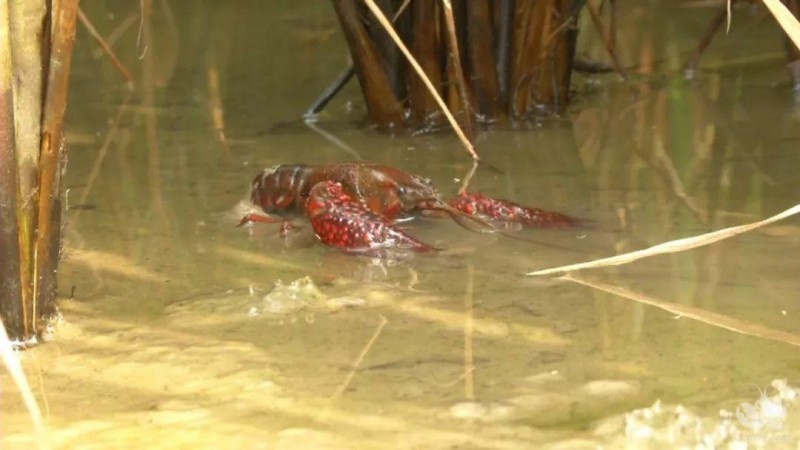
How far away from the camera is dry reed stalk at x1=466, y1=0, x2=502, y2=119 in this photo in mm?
5148

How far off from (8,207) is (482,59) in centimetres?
317

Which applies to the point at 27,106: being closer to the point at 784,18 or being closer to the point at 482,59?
the point at 784,18

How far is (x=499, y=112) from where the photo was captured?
534cm

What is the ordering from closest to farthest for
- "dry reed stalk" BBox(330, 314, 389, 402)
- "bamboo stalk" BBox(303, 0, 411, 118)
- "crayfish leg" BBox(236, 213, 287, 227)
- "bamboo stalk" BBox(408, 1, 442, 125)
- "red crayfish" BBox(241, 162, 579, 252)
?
"dry reed stalk" BBox(330, 314, 389, 402)
"red crayfish" BBox(241, 162, 579, 252)
"crayfish leg" BBox(236, 213, 287, 227)
"bamboo stalk" BBox(408, 1, 442, 125)
"bamboo stalk" BBox(303, 0, 411, 118)

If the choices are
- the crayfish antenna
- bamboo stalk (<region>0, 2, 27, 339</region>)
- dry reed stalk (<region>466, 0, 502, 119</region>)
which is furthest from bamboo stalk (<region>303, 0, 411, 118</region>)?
bamboo stalk (<region>0, 2, 27, 339</region>)

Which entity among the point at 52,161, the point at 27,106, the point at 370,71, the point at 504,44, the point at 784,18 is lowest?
the point at 370,71

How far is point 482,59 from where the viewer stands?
206 inches

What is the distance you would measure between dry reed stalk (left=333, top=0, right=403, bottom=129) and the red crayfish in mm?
1485

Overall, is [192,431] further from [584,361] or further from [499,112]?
[499,112]

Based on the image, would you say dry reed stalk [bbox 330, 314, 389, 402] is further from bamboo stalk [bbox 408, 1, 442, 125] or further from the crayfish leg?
bamboo stalk [bbox 408, 1, 442, 125]

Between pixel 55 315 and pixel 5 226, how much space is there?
341 mm

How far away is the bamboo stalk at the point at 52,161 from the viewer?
2.32 meters

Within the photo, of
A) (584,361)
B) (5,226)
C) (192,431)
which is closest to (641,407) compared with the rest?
(584,361)

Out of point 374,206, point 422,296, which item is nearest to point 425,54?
point 374,206
